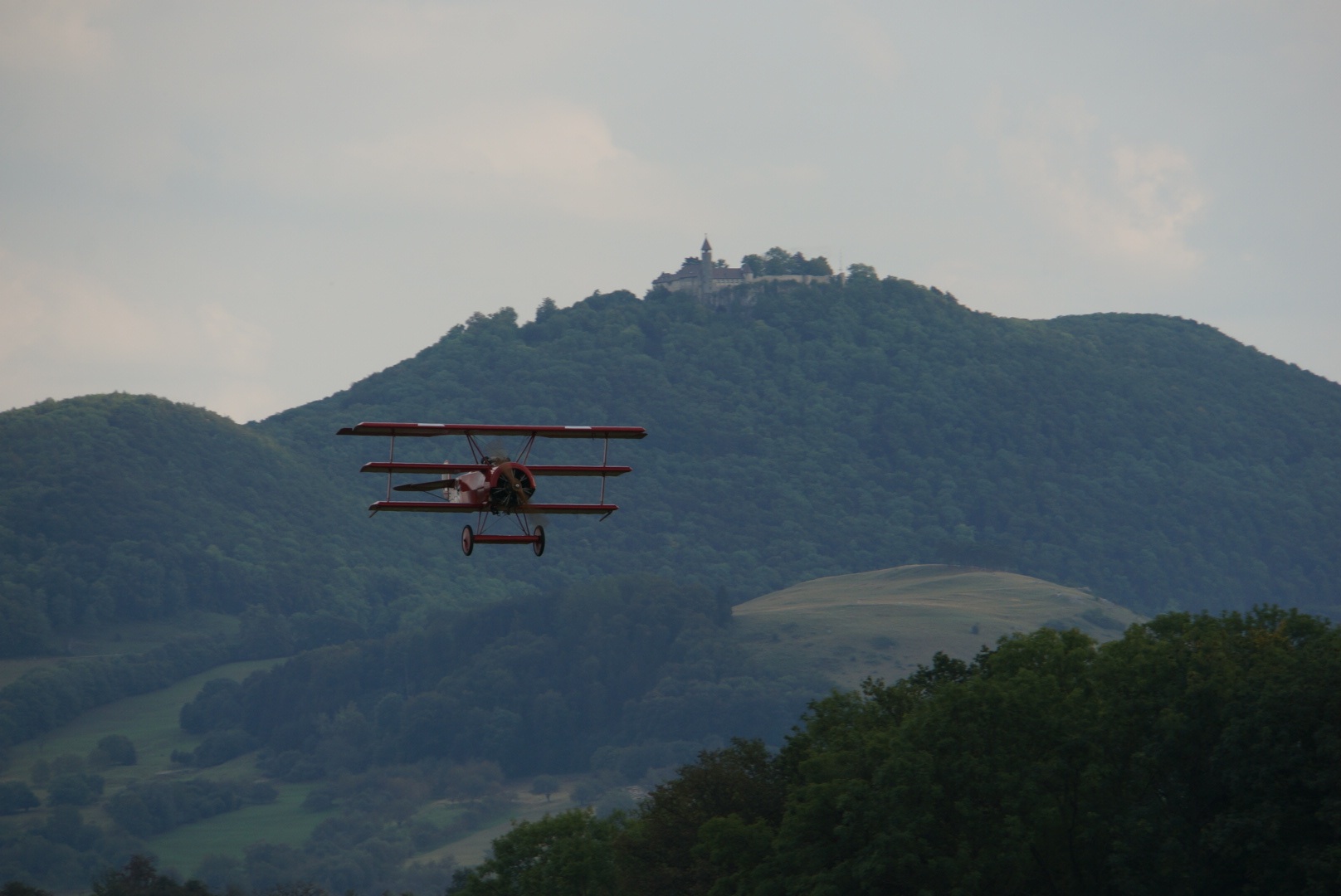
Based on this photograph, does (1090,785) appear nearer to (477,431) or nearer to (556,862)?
(477,431)

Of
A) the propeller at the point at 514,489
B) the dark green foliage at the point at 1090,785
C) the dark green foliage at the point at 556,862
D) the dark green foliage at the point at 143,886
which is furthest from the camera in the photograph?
the dark green foliage at the point at 143,886

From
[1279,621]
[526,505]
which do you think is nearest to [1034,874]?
[1279,621]

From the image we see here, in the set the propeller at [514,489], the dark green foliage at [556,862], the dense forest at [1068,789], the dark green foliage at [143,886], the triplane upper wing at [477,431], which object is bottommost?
the dark green foliage at [143,886]

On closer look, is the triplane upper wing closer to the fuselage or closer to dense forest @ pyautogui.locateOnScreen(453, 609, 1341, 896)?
the fuselage

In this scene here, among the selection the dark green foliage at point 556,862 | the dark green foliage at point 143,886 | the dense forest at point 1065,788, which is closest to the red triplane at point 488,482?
the dense forest at point 1065,788

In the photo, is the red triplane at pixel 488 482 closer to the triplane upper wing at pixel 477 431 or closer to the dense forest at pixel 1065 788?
the triplane upper wing at pixel 477 431

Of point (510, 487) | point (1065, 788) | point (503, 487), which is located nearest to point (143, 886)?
point (1065, 788)

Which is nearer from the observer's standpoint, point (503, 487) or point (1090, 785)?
point (503, 487)

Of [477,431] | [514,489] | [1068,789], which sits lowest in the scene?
[1068,789]

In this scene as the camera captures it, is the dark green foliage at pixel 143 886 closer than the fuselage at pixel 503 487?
No

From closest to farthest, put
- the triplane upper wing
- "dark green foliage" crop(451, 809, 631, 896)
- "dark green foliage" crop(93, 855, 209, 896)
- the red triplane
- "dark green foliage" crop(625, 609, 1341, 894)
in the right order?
1. the triplane upper wing
2. the red triplane
3. "dark green foliage" crop(625, 609, 1341, 894)
4. "dark green foliage" crop(451, 809, 631, 896)
5. "dark green foliage" crop(93, 855, 209, 896)

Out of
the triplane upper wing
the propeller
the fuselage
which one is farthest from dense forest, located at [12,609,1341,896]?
the fuselage

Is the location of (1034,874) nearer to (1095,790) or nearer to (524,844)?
(1095,790)
